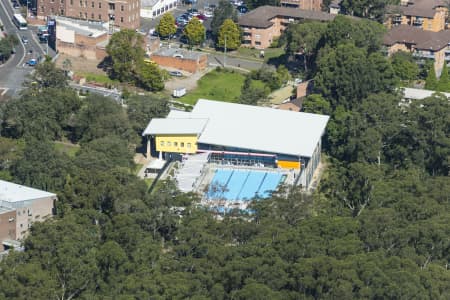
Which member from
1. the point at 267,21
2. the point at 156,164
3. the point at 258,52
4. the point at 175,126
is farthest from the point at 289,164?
the point at 267,21

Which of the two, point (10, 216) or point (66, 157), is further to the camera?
point (66, 157)

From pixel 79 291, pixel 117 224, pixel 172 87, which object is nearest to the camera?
pixel 79 291

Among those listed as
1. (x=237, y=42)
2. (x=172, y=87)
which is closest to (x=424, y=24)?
(x=237, y=42)

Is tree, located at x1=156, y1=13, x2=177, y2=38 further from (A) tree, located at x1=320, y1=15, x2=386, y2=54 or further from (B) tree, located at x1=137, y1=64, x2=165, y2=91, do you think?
(A) tree, located at x1=320, y1=15, x2=386, y2=54

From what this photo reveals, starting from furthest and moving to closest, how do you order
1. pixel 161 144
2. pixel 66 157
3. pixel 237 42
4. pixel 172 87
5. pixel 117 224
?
pixel 237 42 < pixel 172 87 < pixel 161 144 < pixel 66 157 < pixel 117 224

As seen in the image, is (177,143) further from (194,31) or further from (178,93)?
(194,31)

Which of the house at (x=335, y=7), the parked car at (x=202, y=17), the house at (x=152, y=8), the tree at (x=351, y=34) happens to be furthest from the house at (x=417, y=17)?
the house at (x=152, y=8)

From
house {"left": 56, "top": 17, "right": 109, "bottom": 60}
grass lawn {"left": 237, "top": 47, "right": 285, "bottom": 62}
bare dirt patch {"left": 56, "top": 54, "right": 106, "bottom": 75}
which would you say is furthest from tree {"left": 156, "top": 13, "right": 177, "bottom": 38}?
bare dirt patch {"left": 56, "top": 54, "right": 106, "bottom": 75}

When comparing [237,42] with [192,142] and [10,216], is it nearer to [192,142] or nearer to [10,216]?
[192,142]
